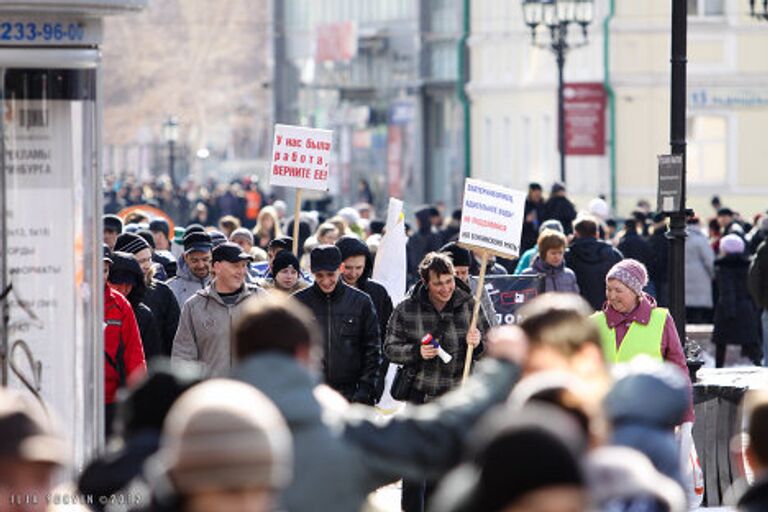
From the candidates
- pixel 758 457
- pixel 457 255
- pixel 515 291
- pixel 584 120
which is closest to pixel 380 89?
pixel 584 120

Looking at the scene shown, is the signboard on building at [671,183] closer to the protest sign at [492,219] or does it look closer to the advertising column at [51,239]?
the protest sign at [492,219]

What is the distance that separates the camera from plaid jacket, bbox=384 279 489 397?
13250 mm

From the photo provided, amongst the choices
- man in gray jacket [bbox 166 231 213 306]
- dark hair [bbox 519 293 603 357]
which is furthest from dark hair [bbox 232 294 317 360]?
man in gray jacket [bbox 166 231 213 306]

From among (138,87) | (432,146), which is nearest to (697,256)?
(432,146)

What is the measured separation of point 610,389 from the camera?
7.15m

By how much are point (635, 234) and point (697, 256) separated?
1.88 metres

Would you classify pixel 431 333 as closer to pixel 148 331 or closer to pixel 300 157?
pixel 148 331

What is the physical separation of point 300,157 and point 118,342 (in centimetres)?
818

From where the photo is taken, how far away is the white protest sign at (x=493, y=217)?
1523 centimetres

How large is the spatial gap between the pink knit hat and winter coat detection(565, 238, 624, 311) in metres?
7.37

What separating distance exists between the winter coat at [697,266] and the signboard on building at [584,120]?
1785 cm

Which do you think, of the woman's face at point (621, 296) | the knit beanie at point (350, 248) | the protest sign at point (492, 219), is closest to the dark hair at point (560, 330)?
the woman's face at point (621, 296)

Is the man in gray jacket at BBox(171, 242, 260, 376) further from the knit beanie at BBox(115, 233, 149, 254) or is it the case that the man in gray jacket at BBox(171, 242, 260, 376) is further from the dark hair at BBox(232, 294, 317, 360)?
the dark hair at BBox(232, 294, 317, 360)

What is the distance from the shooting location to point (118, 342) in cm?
1204
